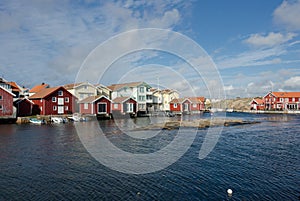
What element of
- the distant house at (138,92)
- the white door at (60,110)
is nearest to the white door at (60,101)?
the white door at (60,110)

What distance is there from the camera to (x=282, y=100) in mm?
73875

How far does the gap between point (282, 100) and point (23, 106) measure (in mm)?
66021

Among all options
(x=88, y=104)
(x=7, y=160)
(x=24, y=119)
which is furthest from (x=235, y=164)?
(x=88, y=104)

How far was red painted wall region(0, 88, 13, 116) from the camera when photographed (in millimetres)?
36684

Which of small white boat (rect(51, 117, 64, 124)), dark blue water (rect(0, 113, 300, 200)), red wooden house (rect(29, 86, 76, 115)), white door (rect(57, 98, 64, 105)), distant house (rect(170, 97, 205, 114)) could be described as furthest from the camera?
distant house (rect(170, 97, 205, 114))

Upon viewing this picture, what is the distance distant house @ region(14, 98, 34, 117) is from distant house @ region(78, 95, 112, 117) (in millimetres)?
8223

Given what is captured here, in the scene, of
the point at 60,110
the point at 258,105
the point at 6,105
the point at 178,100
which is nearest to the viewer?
the point at 6,105

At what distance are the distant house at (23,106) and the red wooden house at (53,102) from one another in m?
0.80

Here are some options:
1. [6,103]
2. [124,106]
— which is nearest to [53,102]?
[6,103]

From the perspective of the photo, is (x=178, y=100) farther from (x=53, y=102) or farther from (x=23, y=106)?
(x=23, y=106)

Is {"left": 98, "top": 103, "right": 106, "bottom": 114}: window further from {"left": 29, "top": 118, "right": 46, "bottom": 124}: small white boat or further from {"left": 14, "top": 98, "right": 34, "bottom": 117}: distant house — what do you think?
{"left": 29, "top": 118, "right": 46, "bottom": 124}: small white boat

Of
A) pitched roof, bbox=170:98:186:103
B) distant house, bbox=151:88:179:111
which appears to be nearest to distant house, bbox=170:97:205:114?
pitched roof, bbox=170:98:186:103

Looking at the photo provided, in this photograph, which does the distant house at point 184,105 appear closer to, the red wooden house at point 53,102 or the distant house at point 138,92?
the distant house at point 138,92

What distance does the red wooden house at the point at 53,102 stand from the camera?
42.1m
